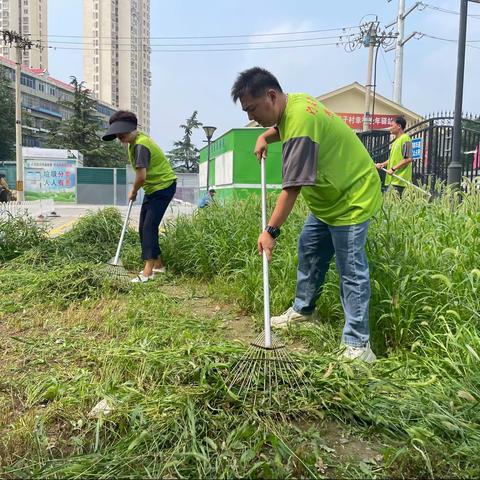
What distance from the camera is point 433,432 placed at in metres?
1.68

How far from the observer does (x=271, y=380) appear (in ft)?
6.28

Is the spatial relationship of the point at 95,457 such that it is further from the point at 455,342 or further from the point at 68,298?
the point at 68,298

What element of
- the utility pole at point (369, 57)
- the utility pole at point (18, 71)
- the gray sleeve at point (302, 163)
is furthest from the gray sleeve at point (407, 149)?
the utility pole at point (18, 71)

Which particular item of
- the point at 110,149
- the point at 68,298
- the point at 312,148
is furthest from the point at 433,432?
the point at 110,149

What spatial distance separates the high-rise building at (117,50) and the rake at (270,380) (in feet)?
260

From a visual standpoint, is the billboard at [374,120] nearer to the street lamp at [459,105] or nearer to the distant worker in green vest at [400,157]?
the street lamp at [459,105]

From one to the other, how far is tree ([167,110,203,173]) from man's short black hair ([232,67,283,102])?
202 ft

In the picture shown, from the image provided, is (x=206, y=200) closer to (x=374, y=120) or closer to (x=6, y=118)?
(x=374, y=120)

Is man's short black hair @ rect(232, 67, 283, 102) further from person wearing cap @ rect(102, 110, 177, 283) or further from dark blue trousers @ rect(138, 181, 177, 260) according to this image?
dark blue trousers @ rect(138, 181, 177, 260)

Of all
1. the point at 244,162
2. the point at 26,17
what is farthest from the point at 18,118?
the point at 26,17

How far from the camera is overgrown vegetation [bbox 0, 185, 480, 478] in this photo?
1.57 metres

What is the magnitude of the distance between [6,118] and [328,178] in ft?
172

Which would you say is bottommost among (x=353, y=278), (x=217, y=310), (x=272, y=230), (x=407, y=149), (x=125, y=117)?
(x=217, y=310)

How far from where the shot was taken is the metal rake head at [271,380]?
181 centimetres
